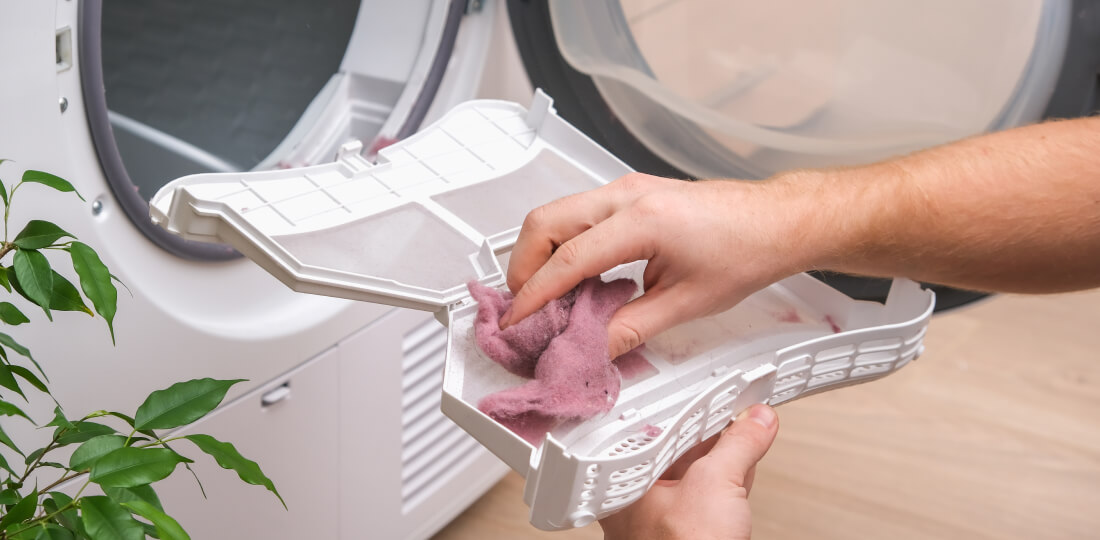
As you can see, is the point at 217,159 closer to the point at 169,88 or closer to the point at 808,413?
the point at 169,88

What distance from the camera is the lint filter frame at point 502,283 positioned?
0.57 m

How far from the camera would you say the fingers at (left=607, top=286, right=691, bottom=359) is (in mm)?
656

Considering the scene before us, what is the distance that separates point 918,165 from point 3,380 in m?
0.64

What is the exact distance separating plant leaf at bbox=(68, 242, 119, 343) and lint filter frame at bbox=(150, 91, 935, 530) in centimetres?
12

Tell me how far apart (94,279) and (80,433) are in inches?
3.5

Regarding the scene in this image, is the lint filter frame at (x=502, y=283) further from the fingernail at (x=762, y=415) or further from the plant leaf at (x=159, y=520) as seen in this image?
the plant leaf at (x=159, y=520)

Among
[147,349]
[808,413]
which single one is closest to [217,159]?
[147,349]

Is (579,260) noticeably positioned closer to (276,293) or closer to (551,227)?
(551,227)

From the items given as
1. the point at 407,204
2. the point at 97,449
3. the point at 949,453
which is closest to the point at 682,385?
the point at 407,204

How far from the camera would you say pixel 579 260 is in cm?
65

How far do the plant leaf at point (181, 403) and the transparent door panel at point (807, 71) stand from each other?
2.21 ft

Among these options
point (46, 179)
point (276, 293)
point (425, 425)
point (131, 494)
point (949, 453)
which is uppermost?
point (46, 179)

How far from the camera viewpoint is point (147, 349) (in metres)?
0.76

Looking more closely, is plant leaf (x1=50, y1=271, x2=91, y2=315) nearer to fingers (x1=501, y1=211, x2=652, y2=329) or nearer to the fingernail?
fingers (x1=501, y1=211, x2=652, y2=329)
